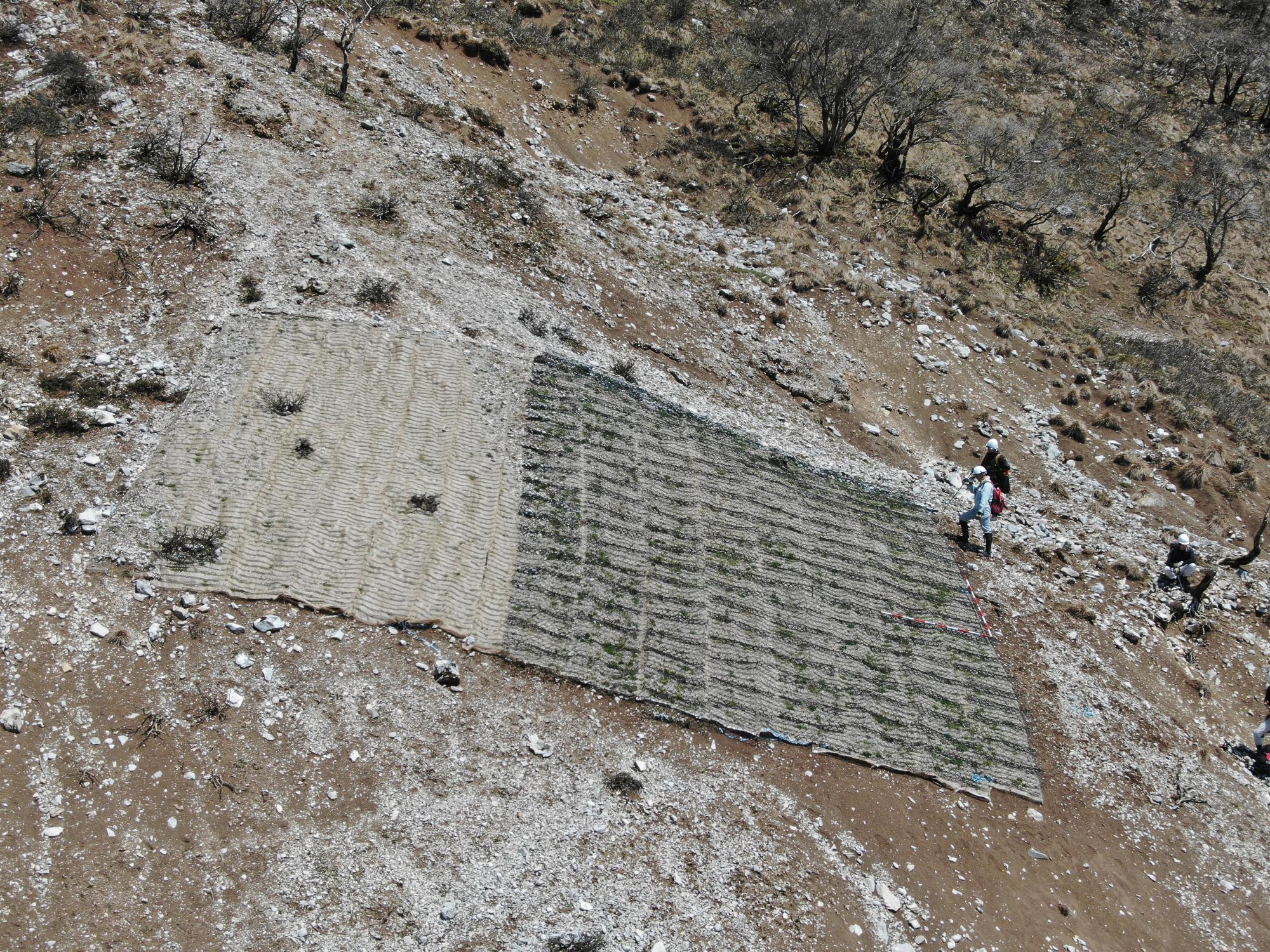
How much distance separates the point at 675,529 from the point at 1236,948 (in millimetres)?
9260

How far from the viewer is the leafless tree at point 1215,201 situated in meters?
29.8

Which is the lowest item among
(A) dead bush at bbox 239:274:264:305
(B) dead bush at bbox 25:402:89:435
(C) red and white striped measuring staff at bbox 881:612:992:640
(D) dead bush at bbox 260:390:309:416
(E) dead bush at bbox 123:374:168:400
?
(B) dead bush at bbox 25:402:89:435

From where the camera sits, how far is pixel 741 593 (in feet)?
41.2

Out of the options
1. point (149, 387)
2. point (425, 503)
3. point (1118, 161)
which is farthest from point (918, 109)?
point (149, 387)

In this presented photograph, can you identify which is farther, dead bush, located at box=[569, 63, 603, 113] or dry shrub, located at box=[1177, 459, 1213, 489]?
dead bush, located at box=[569, 63, 603, 113]

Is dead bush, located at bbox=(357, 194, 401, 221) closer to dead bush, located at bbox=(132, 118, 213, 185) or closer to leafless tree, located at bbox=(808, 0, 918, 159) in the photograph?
dead bush, located at bbox=(132, 118, 213, 185)

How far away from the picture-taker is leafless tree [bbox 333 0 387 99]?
63.6ft

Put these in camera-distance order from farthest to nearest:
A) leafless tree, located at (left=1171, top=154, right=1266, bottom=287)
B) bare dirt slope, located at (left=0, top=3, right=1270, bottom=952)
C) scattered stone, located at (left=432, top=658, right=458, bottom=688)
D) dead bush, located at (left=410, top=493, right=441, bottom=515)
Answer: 1. leafless tree, located at (left=1171, top=154, right=1266, bottom=287)
2. dead bush, located at (left=410, top=493, right=441, bottom=515)
3. scattered stone, located at (left=432, top=658, right=458, bottom=688)
4. bare dirt slope, located at (left=0, top=3, right=1270, bottom=952)

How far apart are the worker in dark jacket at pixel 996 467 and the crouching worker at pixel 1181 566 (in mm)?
3233

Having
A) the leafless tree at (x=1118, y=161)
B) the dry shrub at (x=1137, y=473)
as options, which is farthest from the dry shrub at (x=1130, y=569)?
the leafless tree at (x=1118, y=161)

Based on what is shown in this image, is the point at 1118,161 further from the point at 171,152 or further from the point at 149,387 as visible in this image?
the point at 149,387

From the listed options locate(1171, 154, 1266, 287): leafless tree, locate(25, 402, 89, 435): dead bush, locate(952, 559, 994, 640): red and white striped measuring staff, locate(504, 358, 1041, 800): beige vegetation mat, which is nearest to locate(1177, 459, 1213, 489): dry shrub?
locate(504, 358, 1041, 800): beige vegetation mat

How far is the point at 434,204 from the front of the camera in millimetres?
17156

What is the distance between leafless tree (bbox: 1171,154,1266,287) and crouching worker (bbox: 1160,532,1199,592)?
18.0 m
